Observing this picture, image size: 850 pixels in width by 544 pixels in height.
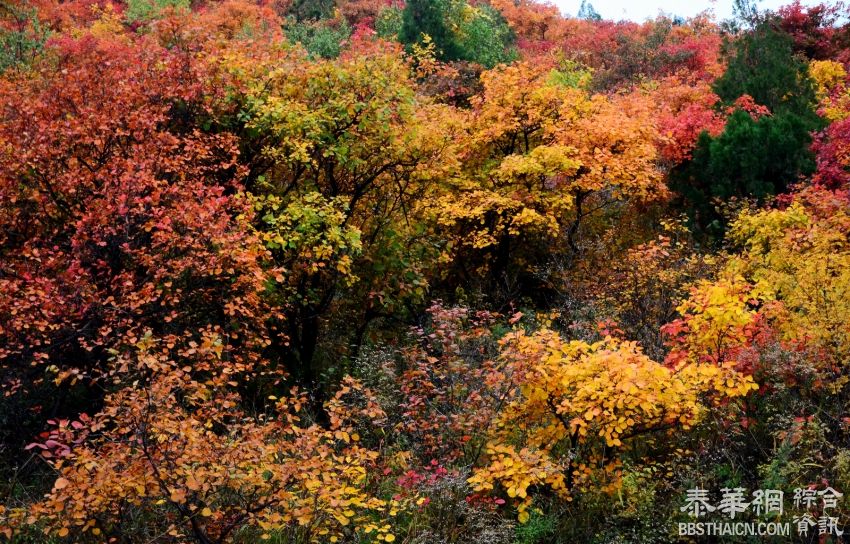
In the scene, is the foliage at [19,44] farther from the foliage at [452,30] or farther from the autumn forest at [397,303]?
the foliage at [452,30]

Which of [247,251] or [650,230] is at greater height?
[650,230]

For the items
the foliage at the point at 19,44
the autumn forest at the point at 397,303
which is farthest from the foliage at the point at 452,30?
the foliage at the point at 19,44

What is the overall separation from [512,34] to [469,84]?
585 inches

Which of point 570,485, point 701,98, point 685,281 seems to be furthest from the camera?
point 701,98

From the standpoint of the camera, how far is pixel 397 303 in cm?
1136

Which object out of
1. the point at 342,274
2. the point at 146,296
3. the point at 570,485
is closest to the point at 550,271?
the point at 342,274

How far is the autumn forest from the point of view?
247 inches

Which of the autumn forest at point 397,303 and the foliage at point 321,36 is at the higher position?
the foliage at point 321,36

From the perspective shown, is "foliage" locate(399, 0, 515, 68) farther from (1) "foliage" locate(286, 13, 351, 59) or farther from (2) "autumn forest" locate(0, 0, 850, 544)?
(2) "autumn forest" locate(0, 0, 850, 544)

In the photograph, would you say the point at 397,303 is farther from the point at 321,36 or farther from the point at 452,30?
the point at 321,36

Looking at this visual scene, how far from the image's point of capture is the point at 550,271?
13297 millimetres

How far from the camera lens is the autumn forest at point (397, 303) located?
626cm

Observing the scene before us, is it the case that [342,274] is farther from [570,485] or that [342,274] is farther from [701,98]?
[701,98]

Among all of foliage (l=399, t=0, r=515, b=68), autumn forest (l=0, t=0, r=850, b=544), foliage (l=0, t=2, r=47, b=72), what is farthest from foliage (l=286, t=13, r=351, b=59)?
autumn forest (l=0, t=0, r=850, b=544)
